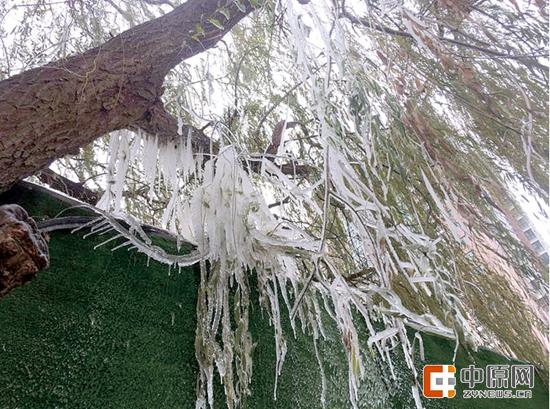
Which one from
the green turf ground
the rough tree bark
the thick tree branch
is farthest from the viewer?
the thick tree branch

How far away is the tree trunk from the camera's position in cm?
83

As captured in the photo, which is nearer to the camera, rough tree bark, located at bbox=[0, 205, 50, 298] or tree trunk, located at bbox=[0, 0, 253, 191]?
rough tree bark, located at bbox=[0, 205, 50, 298]

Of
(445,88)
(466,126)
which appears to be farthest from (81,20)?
(466,126)

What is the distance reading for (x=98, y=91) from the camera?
3.13ft

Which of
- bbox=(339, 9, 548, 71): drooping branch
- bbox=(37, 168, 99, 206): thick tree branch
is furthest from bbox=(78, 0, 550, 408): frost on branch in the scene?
bbox=(37, 168, 99, 206): thick tree branch

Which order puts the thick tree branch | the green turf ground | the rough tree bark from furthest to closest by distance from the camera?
the thick tree branch → the green turf ground → the rough tree bark

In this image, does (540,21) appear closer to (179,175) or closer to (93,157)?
(179,175)

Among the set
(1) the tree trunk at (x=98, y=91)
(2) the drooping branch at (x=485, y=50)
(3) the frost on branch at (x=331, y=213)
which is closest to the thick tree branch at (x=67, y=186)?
(3) the frost on branch at (x=331, y=213)

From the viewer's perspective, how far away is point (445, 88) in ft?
3.59

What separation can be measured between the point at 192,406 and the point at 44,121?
2.14ft

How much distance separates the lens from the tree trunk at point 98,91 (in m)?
0.83

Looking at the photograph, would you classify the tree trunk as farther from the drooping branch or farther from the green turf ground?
the drooping branch

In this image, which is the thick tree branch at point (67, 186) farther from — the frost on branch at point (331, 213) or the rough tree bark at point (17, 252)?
the rough tree bark at point (17, 252)

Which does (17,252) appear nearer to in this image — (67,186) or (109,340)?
(109,340)
